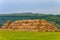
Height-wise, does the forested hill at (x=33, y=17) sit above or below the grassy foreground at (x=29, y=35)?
above

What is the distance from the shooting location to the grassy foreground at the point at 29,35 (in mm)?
1890

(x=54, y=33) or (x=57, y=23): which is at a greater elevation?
(x=57, y=23)

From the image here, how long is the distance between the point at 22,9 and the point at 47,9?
32 cm

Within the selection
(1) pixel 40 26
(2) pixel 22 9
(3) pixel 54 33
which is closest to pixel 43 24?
(1) pixel 40 26

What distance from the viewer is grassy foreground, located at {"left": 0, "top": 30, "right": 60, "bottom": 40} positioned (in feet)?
6.20

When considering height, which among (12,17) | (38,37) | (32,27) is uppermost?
(12,17)

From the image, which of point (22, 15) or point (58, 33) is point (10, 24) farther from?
point (58, 33)

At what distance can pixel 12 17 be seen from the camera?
1.98m

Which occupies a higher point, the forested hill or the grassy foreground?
the forested hill

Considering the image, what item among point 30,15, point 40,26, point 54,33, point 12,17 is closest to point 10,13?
point 12,17

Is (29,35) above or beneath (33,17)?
beneath

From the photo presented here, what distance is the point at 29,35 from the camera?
1.94 meters

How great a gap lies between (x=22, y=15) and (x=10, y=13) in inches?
6.2

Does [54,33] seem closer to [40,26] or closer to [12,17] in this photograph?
[40,26]
